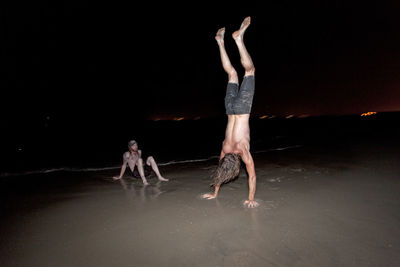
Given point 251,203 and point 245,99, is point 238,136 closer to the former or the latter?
point 245,99

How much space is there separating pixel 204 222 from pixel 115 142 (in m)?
13.3

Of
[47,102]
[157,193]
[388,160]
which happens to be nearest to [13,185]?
[157,193]

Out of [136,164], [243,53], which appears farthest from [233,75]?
[136,164]

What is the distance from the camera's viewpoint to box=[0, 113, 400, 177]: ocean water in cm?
871

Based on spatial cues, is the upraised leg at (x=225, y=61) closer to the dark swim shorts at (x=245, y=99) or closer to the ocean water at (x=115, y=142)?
the dark swim shorts at (x=245, y=99)

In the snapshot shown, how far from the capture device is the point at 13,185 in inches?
222

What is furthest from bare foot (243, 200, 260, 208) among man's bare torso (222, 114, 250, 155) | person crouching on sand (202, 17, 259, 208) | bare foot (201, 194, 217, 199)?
man's bare torso (222, 114, 250, 155)

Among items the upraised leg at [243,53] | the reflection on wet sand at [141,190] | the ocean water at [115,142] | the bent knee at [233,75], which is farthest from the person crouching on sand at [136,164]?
the upraised leg at [243,53]

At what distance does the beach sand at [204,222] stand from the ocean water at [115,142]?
292 centimetres

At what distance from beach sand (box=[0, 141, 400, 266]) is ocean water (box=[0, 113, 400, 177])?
2.92 meters

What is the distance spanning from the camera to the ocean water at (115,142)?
28.6 feet

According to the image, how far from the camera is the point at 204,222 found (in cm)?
341

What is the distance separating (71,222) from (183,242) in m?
1.84

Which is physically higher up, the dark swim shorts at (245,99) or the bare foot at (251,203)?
the dark swim shorts at (245,99)
